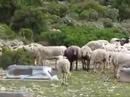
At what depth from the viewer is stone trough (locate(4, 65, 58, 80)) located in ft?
67.5

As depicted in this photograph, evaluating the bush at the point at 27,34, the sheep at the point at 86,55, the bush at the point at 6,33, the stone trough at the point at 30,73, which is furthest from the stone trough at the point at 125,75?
the bush at the point at 27,34

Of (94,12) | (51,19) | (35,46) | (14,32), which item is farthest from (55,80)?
(94,12)

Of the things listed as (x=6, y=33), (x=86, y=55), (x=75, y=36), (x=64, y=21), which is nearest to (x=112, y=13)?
(x=64, y=21)

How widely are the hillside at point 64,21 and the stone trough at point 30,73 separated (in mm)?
11335

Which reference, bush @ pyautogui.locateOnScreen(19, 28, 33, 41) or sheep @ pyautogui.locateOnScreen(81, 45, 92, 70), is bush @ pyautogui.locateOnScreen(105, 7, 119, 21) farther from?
sheep @ pyautogui.locateOnScreen(81, 45, 92, 70)

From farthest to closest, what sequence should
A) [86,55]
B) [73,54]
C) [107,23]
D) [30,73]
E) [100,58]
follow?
[107,23] → [73,54] → [86,55] → [100,58] → [30,73]

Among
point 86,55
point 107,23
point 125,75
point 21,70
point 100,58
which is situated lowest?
point 125,75

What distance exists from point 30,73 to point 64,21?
2291 cm

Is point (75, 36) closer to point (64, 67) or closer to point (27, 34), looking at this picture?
point (27, 34)

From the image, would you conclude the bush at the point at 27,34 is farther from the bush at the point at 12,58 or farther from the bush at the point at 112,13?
the bush at the point at 112,13

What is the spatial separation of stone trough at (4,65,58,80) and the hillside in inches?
446

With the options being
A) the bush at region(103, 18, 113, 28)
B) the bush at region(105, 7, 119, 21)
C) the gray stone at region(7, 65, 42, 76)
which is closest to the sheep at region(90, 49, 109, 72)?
the gray stone at region(7, 65, 42, 76)

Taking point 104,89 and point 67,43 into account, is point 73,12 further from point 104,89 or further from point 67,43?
point 104,89

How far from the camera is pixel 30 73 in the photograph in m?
21.2
